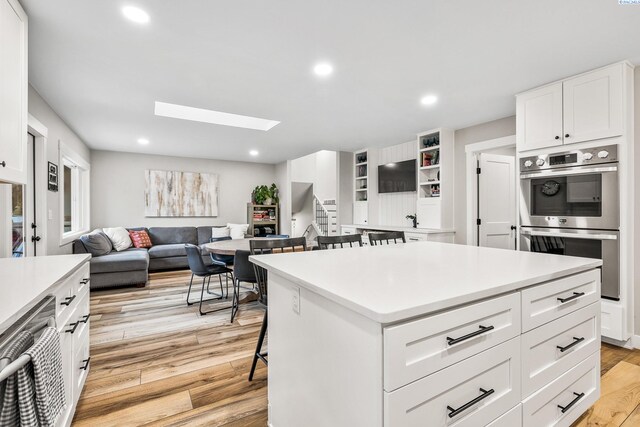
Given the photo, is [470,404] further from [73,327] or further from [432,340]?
[73,327]

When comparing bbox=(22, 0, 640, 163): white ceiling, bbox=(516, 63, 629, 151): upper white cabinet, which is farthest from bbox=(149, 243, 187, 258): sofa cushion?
bbox=(516, 63, 629, 151): upper white cabinet

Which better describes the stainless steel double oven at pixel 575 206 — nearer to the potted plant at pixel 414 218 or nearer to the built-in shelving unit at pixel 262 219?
the potted plant at pixel 414 218

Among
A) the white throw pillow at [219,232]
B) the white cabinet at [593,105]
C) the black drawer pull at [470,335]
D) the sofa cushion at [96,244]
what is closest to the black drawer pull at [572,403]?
the black drawer pull at [470,335]

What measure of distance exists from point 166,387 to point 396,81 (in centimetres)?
307

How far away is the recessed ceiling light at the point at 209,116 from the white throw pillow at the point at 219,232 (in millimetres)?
2943

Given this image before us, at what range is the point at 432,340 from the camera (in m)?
0.97

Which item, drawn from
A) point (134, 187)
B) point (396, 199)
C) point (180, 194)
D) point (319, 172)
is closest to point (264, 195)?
point (319, 172)

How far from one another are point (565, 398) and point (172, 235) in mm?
6523

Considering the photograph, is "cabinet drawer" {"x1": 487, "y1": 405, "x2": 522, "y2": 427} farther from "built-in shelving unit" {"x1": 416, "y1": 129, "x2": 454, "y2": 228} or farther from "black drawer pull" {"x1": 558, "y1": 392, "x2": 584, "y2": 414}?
"built-in shelving unit" {"x1": 416, "y1": 129, "x2": 454, "y2": 228}

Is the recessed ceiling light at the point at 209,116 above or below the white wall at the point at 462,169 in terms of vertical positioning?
above

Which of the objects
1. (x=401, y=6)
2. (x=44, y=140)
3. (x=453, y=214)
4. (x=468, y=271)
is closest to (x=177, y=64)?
(x=401, y=6)

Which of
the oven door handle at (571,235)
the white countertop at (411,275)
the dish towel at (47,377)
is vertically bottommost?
the dish towel at (47,377)

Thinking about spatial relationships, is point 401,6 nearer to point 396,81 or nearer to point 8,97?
point 396,81

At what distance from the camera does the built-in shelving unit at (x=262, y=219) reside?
291 inches
